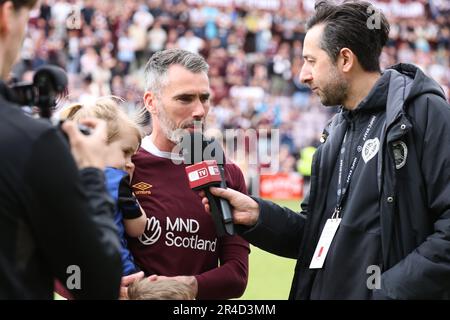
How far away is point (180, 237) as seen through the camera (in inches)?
140

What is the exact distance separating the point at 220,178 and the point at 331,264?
0.59 m

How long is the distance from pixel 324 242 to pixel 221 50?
19.8m

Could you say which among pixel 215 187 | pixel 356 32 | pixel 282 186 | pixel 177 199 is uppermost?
pixel 356 32

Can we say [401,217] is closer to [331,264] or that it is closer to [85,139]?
[331,264]

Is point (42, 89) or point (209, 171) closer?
point (42, 89)

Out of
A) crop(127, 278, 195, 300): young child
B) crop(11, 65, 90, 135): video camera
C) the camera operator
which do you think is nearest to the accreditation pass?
crop(127, 278, 195, 300): young child

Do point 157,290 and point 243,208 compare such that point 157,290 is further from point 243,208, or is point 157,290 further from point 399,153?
point 399,153

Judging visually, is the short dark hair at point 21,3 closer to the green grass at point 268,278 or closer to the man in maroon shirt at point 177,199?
the man in maroon shirt at point 177,199

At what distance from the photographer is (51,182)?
6.71ft

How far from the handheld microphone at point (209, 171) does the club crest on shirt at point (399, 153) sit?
0.72 metres

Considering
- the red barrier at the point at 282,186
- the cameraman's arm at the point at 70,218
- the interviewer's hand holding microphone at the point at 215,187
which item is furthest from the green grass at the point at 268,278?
the red barrier at the point at 282,186

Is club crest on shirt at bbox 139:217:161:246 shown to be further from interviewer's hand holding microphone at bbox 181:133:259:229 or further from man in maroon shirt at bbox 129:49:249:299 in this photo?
interviewer's hand holding microphone at bbox 181:133:259:229

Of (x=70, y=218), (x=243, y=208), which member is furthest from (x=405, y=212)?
(x=70, y=218)
